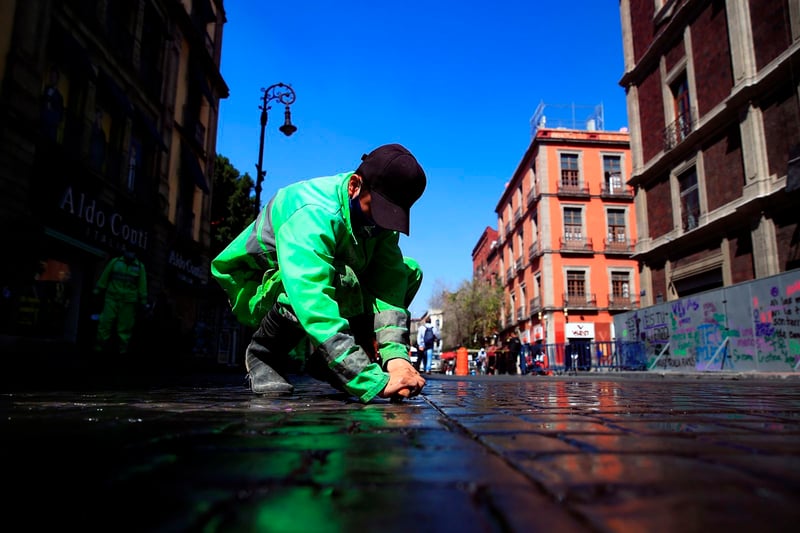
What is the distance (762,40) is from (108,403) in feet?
56.8

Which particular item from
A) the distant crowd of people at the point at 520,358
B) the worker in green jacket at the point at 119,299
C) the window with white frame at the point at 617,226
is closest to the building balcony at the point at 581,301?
the window with white frame at the point at 617,226

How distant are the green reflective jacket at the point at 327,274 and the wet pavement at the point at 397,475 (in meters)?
0.54

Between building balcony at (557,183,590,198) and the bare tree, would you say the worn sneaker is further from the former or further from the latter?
the bare tree

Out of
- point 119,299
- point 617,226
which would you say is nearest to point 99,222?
point 119,299

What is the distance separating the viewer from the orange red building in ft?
116

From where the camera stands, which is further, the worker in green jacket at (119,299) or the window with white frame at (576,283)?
the window with white frame at (576,283)

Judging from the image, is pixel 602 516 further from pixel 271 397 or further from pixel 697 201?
pixel 697 201

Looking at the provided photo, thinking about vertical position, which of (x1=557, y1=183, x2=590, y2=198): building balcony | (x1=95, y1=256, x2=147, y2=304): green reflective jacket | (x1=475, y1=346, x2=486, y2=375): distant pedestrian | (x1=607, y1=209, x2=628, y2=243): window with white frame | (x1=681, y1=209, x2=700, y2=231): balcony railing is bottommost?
(x1=475, y1=346, x2=486, y2=375): distant pedestrian

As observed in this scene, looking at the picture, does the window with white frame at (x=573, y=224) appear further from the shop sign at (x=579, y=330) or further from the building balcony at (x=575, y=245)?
the shop sign at (x=579, y=330)

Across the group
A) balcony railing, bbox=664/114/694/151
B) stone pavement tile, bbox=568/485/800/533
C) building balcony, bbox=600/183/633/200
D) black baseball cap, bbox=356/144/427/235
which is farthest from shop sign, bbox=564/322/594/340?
stone pavement tile, bbox=568/485/800/533

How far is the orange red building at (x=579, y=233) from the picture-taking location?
35.4 metres

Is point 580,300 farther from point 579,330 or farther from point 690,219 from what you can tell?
point 690,219

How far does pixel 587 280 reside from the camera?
36.0m

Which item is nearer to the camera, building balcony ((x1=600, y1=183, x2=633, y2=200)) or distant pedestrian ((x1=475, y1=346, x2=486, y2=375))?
distant pedestrian ((x1=475, y1=346, x2=486, y2=375))
